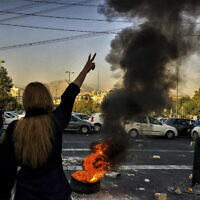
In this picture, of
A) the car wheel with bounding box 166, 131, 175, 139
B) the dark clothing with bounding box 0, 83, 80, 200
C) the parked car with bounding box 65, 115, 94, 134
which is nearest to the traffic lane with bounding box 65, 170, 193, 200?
the dark clothing with bounding box 0, 83, 80, 200

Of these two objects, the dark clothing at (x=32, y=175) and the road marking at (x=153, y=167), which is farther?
the road marking at (x=153, y=167)

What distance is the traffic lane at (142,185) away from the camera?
451cm

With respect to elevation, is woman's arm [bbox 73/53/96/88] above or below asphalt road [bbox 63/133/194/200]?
above

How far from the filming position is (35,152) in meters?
1.69

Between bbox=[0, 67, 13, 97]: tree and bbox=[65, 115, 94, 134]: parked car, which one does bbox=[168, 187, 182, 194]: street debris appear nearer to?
bbox=[65, 115, 94, 134]: parked car

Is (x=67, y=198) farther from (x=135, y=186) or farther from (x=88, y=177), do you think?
(x=135, y=186)

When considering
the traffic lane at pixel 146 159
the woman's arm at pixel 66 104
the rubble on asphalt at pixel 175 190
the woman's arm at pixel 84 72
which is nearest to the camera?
the woman's arm at pixel 66 104

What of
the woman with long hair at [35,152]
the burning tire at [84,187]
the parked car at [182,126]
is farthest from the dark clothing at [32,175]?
the parked car at [182,126]

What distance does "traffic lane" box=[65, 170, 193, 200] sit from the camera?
4.51 m

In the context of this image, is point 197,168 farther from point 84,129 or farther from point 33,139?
point 84,129

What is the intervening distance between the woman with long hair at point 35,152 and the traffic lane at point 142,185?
106 inches

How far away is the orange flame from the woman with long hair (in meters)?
2.73

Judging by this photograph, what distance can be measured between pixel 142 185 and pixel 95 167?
1365 mm

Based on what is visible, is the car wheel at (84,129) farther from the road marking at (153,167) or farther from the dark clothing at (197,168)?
the dark clothing at (197,168)
